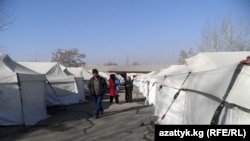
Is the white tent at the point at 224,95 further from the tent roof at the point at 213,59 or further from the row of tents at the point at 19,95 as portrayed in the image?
the row of tents at the point at 19,95

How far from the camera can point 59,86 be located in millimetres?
21766

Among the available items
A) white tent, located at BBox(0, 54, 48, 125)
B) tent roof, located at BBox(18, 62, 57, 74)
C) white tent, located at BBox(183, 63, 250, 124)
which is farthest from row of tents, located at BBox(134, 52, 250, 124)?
tent roof, located at BBox(18, 62, 57, 74)

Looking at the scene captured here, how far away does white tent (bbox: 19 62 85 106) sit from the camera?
67.9ft

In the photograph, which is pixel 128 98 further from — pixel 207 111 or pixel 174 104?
pixel 207 111

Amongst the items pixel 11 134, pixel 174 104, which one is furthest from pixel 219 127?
pixel 11 134

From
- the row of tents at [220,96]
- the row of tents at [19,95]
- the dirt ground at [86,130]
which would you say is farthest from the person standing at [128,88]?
the row of tents at [220,96]

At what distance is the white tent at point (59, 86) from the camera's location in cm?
2070

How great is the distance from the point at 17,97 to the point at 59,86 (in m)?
8.73

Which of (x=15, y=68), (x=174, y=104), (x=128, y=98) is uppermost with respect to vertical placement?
(x=15, y=68)

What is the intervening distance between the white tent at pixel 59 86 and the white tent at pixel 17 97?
5.93 meters

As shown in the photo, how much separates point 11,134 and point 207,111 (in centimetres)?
691

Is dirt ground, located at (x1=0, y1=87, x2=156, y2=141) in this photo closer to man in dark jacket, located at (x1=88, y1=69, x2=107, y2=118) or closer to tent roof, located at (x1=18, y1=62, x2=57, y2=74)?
man in dark jacket, located at (x1=88, y1=69, x2=107, y2=118)

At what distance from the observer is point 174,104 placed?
36.7 feet

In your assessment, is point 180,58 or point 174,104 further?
point 180,58
